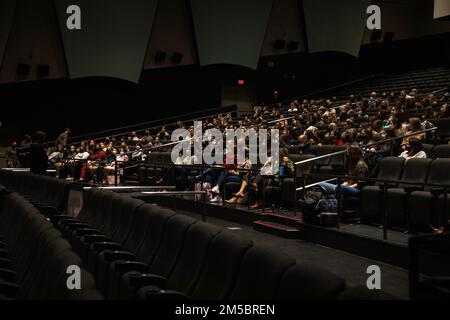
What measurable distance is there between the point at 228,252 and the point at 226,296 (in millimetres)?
170

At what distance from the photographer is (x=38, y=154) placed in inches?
271

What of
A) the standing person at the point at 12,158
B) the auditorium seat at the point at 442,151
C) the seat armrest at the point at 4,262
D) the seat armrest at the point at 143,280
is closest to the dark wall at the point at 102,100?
the standing person at the point at 12,158

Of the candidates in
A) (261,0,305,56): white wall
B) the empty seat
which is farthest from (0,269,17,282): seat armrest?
(261,0,305,56): white wall

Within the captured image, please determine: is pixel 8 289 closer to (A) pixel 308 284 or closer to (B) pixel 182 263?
(B) pixel 182 263

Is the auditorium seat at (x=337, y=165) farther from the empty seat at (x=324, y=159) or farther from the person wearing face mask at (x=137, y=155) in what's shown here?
the person wearing face mask at (x=137, y=155)

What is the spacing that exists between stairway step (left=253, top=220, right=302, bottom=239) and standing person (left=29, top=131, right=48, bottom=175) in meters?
2.62

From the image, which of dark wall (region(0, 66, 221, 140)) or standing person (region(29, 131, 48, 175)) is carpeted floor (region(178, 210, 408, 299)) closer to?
standing person (region(29, 131, 48, 175))

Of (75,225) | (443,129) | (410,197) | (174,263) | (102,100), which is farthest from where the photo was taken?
(102,100)

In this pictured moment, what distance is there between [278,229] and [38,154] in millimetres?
3048

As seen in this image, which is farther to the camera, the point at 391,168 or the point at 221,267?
the point at 391,168

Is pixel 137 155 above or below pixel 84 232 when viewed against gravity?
above

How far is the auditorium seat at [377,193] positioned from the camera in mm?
5320

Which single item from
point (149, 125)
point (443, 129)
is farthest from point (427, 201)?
point (149, 125)
